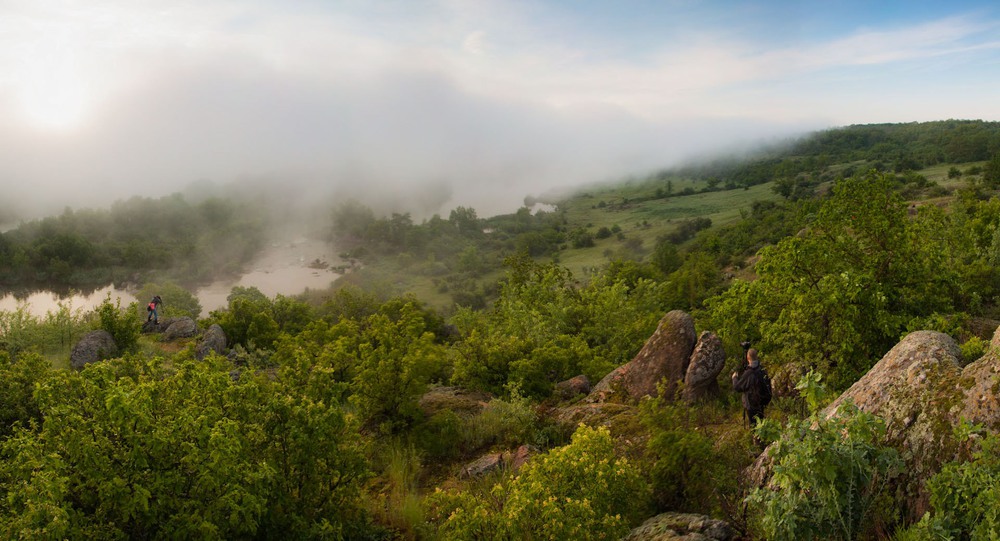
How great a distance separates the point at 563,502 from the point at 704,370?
8.35 metres

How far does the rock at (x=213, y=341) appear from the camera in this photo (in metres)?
26.3

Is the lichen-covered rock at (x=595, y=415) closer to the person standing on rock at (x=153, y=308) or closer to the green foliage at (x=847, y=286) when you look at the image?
the green foliage at (x=847, y=286)

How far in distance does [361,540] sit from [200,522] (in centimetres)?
268

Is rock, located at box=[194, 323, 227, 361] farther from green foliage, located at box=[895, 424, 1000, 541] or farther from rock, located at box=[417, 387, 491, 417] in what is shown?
green foliage, located at box=[895, 424, 1000, 541]

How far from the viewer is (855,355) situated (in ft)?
38.5

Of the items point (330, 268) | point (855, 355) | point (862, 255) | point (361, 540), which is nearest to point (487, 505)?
point (361, 540)

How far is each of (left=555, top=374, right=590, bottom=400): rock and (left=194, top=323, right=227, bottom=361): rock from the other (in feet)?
61.1

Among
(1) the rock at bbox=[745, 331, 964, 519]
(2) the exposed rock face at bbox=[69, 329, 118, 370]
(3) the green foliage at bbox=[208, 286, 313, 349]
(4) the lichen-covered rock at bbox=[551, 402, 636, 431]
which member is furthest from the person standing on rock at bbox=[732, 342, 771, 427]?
(3) the green foliage at bbox=[208, 286, 313, 349]

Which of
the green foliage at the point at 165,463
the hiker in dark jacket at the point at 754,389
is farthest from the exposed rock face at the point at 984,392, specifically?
the green foliage at the point at 165,463

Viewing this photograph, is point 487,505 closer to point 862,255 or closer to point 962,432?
point 962,432

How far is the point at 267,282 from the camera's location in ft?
279

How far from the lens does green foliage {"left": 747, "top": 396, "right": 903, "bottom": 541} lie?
17.3 ft

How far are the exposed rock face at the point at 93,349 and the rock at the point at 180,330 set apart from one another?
9200 millimetres

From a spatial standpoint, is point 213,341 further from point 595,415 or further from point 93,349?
point 595,415
